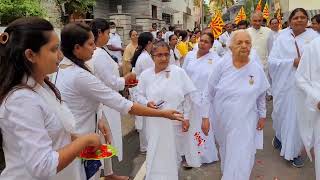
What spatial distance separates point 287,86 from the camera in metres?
5.57

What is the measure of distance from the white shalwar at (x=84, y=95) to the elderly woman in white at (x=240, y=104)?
150 cm

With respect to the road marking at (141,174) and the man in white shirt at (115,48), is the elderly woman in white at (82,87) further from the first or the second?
the man in white shirt at (115,48)

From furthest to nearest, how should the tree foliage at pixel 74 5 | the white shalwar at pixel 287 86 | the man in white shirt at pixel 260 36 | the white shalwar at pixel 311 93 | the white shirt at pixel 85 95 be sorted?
1. the tree foliage at pixel 74 5
2. the man in white shirt at pixel 260 36
3. the white shalwar at pixel 287 86
4. the white shalwar at pixel 311 93
5. the white shirt at pixel 85 95

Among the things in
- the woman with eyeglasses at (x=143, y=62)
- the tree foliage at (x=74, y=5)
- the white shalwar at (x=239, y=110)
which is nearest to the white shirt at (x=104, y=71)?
the white shalwar at (x=239, y=110)

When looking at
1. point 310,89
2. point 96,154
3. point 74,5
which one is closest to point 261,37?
point 310,89

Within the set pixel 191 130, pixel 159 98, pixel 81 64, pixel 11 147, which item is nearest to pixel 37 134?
pixel 11 147

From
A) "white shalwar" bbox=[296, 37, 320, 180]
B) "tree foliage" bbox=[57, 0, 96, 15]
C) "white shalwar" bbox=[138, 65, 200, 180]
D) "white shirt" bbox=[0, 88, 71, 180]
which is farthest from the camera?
"tree foliage" bbox=[57, 0, 96, 15]

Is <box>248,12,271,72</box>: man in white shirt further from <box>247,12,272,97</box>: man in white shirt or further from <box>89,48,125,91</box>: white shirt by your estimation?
<box>89,48,125,91</box>: white shirt

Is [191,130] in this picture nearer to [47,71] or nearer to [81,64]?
[81,64]

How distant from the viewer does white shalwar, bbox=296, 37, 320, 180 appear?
4047mm

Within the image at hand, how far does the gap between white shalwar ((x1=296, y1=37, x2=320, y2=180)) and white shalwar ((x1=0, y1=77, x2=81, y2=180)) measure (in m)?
2.96

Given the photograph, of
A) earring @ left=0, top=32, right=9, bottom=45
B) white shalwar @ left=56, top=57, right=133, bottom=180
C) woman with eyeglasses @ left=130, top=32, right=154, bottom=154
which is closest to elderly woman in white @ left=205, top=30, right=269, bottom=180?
white shalwar @ left=56, top=57, right=133, bottom=180

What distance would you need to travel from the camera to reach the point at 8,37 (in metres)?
1.89

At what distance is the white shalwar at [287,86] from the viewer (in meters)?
5.38
